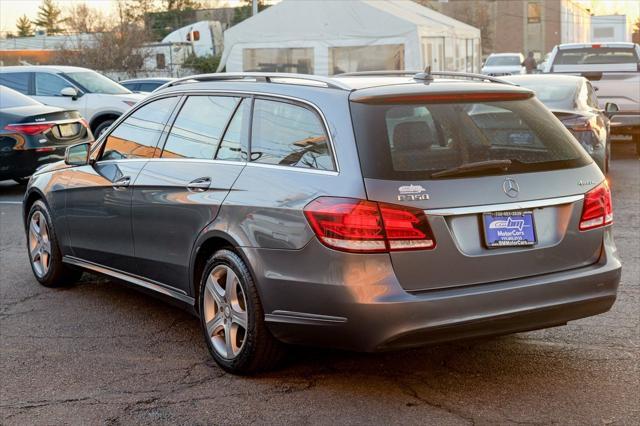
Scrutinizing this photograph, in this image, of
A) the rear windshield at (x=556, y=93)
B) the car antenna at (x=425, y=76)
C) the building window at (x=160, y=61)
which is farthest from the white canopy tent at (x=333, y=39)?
the building window at (x=160, y=61)

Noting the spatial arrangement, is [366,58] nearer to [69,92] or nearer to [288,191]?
[69,92]

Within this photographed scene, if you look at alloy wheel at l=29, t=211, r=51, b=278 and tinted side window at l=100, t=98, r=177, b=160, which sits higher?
tinted side window at l=100, t=98, r=177, b=160

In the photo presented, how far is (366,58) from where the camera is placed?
79.4ft

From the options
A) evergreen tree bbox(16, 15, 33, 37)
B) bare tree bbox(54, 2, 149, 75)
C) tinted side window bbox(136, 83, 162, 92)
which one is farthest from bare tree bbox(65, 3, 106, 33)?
evergreen tree bbox(16, 15, 33, 37)

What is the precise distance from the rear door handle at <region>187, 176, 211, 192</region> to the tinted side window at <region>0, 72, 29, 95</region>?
1391 centimetres

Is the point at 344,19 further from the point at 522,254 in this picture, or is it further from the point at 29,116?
the point at 522,254

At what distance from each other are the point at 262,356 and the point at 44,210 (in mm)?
3060

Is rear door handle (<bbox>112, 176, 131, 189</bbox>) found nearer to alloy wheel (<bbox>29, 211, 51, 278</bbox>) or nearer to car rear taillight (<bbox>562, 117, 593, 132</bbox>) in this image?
alloy wheel (<bbox>29, 211, 51, 278</bbox>)

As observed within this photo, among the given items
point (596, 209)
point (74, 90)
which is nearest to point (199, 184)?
point (596, 209)

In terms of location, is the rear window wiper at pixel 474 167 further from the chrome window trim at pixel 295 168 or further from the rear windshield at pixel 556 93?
the rear windshield at pixel 556 93

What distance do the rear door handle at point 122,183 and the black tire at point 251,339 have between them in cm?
116

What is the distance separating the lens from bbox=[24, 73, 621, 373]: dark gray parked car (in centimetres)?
457

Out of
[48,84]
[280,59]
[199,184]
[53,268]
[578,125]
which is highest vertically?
[280,59]

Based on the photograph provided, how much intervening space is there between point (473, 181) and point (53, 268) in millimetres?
3921
